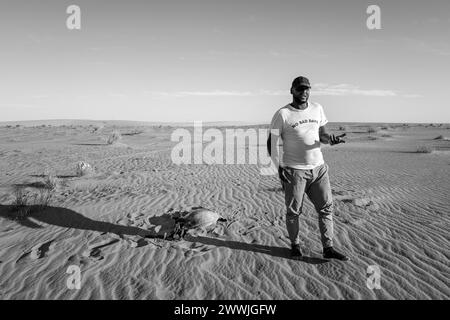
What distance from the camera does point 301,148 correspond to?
346 centimetres

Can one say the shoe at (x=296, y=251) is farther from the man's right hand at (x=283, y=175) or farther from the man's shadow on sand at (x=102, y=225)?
the man's right hand at (x=283, y=175)

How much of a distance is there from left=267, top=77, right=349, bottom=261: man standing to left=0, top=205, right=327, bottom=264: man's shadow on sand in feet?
2.34

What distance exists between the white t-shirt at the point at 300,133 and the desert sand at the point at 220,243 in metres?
1.26

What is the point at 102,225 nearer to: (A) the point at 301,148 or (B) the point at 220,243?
(B) the point at 220,243

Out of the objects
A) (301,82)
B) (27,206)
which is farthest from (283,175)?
(27,206)

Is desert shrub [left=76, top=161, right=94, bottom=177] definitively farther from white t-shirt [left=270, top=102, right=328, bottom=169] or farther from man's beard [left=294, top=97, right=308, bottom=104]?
man's beard [left=294, top=97, right=308, bottom=104]

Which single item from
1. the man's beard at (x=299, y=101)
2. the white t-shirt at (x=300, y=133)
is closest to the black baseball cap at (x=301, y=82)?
the man's beard at (x=299, y=101)

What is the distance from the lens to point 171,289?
3.28m

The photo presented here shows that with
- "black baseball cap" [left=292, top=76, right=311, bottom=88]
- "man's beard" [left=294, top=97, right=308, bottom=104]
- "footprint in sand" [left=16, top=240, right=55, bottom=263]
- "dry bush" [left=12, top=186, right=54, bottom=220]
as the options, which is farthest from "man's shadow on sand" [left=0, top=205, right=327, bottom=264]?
"black baseball cap" [left=292, top=76, right=311, bottom=88]

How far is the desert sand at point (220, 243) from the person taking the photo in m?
3.29

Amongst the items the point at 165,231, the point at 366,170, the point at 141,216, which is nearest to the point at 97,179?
the point at 141,216

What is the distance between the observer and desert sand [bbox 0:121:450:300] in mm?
3289

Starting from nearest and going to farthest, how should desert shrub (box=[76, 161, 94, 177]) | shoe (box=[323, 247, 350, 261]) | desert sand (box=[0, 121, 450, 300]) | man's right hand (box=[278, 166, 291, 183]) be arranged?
desert sand (box=[0, 121, 450, 300]) → man's right hand (box=[278, 166, 291, 183]) → shoe (box=[323, 247, 350, 261]) → desert shrub (box=[76, 161, 94, 177])
